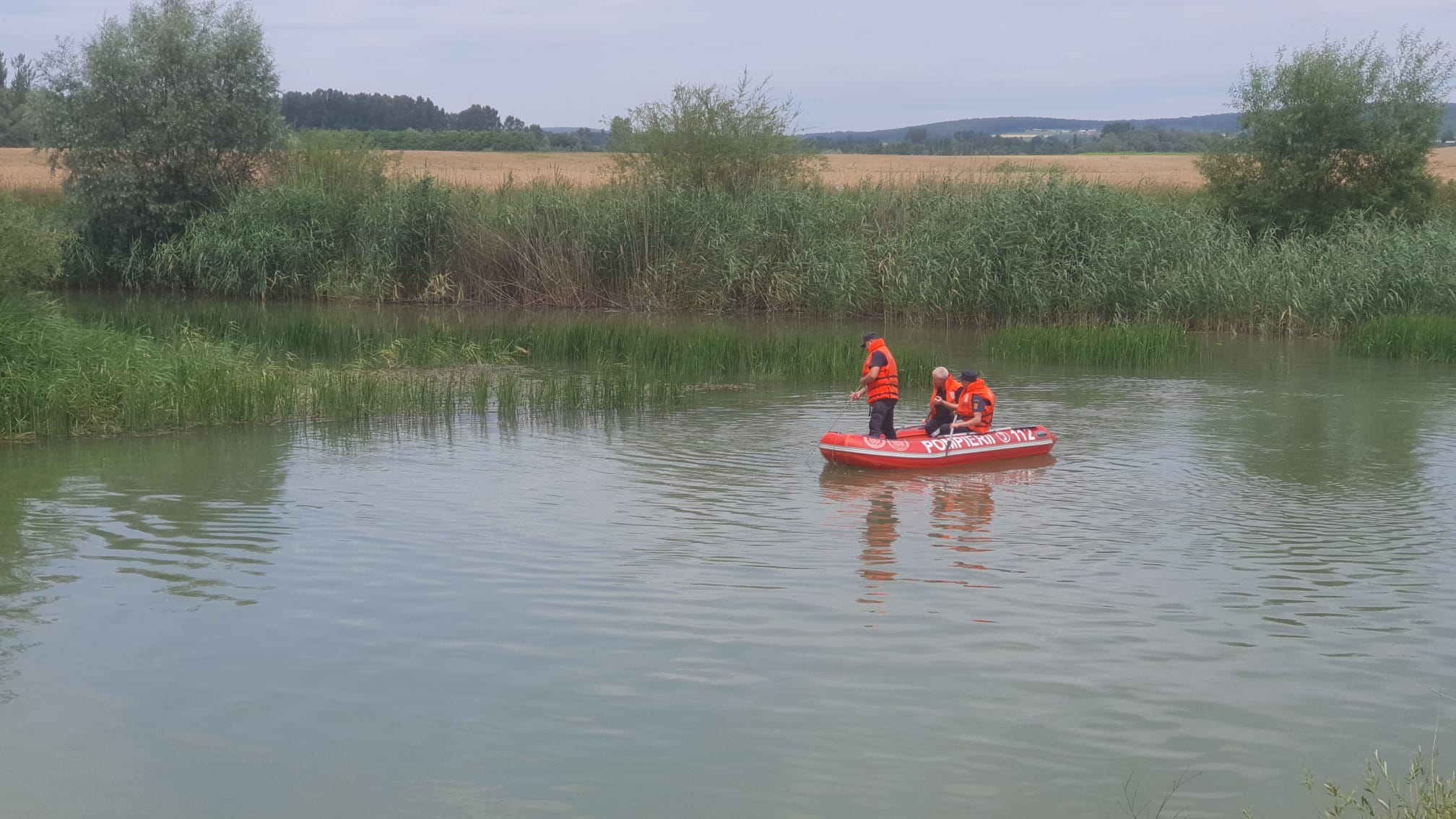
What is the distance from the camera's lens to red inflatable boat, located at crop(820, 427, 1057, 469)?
13297mm


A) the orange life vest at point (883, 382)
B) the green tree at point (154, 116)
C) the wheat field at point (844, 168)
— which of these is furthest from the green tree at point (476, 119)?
the orange life vest at point (883, 382)

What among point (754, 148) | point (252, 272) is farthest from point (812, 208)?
point (252, 272)

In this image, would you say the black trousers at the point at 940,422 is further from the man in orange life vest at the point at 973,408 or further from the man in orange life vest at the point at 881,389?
the man in orange life vest at the point at 881,389

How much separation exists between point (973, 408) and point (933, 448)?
1.12 meters

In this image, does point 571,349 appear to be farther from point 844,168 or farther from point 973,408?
point 844,168

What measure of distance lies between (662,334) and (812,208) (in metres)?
10.4

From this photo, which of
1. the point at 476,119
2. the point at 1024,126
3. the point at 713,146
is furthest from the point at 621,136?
the point at 1024,126

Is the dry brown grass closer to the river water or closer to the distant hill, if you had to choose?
the river water

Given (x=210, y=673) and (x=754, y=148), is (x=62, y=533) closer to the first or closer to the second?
(x=210, y=673)

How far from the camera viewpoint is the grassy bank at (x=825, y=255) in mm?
26562

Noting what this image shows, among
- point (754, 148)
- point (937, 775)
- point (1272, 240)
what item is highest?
point (754, 148)

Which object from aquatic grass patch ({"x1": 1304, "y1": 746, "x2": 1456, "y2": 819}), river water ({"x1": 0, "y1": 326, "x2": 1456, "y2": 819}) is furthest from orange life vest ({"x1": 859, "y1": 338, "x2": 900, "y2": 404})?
aquatic grass patch ({"x1": 1304, "y1": 746, "x2": 1456, "y2": 819})

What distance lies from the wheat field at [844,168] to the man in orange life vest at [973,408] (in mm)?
18484

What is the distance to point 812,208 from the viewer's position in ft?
103
